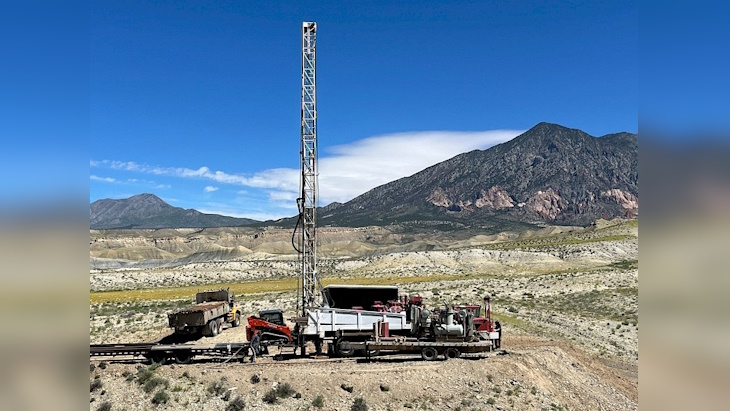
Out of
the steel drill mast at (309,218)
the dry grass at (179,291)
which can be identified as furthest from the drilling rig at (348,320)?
the dry grass at (179,291)

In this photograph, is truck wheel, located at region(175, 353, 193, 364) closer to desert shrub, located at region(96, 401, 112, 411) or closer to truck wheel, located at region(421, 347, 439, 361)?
desert shrub, located at region(96, 401, 112, 411)

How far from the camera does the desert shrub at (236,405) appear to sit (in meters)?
14.5

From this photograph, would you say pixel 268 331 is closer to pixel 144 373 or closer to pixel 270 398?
pixel 144 373

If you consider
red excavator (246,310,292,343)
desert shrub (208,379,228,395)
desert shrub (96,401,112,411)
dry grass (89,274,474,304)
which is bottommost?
dry grass (89,274,474,304)

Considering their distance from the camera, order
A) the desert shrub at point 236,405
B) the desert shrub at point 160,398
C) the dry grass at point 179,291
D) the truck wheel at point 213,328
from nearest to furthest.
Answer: the desert shrub at point 236,405, the desert shrub at point 160,398, the truck wheel at point 213,328, the dry grass at point 179,291

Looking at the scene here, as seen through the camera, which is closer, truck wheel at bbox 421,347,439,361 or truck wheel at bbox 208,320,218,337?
truck wheel at bbox 421,347,439,361

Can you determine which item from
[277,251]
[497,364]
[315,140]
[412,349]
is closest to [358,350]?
[412,349]

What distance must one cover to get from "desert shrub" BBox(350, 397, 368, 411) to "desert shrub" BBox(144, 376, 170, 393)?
6.08 metres

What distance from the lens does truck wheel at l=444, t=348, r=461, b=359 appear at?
18297 mm

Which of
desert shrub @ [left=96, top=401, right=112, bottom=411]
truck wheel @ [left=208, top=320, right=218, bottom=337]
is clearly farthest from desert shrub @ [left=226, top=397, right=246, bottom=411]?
truck wheel @ [left=208, top=320, right=218, bottom=337]

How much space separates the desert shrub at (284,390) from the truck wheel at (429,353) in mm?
5151

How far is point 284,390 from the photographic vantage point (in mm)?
15266

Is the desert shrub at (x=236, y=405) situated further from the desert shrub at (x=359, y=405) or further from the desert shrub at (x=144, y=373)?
the desert shrub at (x=144, y=373)
